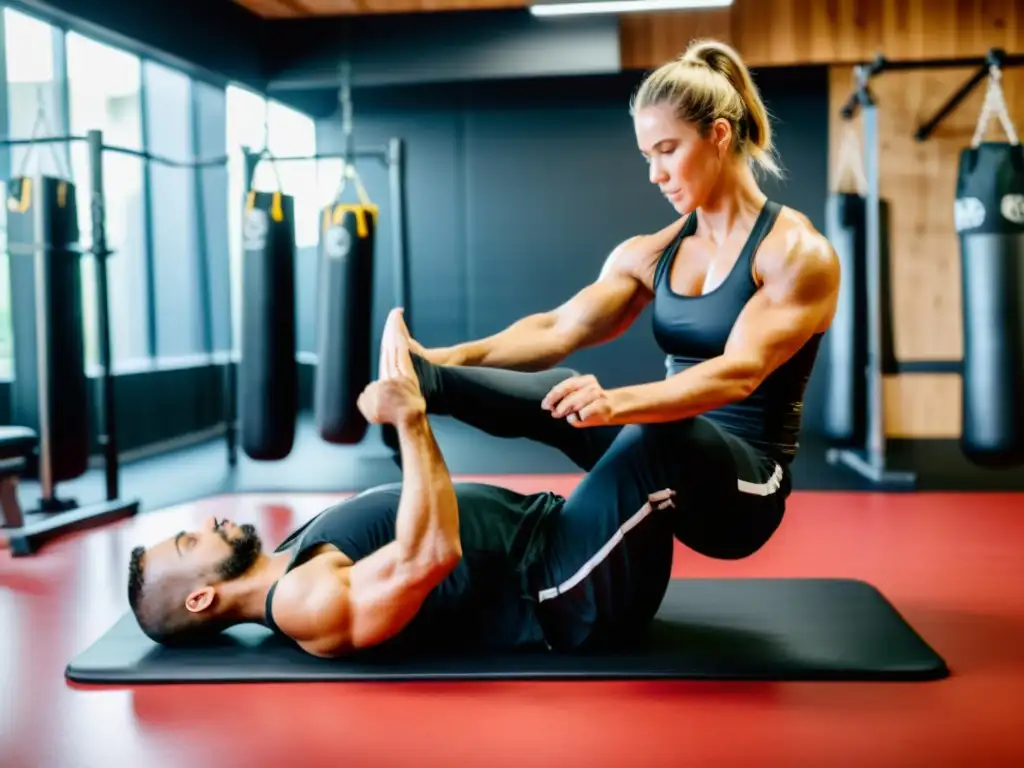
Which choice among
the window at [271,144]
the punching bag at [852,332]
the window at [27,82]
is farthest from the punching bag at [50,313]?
the punching bag at [852,332]

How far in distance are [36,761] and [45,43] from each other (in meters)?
4.66

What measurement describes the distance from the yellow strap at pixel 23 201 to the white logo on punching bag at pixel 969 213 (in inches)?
133

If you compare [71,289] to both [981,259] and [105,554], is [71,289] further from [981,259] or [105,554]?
[981,259]

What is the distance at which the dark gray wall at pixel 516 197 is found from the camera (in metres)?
6.70

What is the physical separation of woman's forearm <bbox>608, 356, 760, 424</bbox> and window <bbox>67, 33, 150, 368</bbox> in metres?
4.29

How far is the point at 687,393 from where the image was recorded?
1.90m

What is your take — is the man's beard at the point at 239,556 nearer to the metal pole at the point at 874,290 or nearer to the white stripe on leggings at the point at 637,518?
the white stripe on leggings at the point at 637,518

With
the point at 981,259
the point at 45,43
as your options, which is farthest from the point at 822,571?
the point at 45,43

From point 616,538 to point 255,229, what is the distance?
8.83ft

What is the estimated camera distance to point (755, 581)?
2811 mm

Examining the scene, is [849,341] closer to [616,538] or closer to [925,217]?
[925,217]

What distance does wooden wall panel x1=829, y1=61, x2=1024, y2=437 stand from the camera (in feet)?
19.4

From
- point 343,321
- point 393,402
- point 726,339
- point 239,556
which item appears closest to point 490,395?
point 393,402

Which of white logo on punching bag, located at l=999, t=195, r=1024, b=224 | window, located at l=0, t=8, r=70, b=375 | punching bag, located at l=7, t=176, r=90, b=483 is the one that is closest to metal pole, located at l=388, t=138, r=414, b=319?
punching bag, located at l=7, t=176, r=90, b=483
